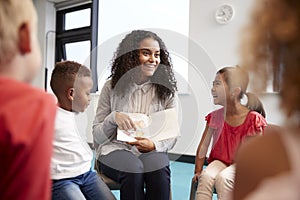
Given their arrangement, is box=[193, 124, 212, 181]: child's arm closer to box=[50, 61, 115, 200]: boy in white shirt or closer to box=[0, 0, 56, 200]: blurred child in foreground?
box=[50, 61, 115, 200]: boy in white shirt

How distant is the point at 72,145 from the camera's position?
121 centimetres

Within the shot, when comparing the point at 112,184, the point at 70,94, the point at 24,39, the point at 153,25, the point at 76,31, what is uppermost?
the point at 76,31

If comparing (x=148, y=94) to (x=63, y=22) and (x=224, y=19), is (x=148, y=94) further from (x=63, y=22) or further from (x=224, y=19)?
(x=63, y=22)

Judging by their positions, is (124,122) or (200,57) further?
(200,57)

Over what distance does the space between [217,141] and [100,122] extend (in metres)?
0.58

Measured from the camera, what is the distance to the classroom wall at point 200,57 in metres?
0.95

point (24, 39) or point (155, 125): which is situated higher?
point (24, 39)

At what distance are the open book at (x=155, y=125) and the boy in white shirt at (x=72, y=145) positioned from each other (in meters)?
0.17

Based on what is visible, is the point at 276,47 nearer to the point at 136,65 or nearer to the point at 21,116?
the point at 21,116

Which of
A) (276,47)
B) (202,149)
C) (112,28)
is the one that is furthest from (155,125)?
(112,28)

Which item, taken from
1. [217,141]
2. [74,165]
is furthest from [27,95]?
[217,141]

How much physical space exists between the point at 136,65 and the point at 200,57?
1.66 feet

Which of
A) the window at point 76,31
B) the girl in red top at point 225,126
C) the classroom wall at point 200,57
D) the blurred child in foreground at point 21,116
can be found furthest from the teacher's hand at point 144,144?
the window at point 76,31

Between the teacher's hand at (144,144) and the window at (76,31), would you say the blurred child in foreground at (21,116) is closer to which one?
the teacher's hand at (144,144)
